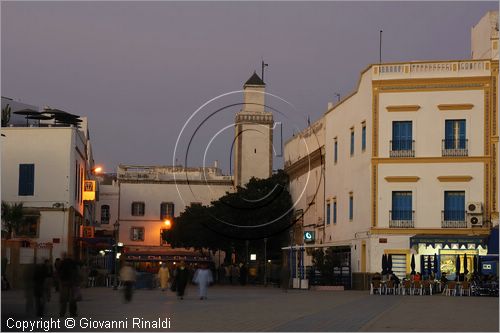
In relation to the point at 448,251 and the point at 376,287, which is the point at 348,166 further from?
the point at 376,287

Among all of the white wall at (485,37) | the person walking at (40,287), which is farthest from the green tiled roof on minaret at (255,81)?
the person walking at (40,287)

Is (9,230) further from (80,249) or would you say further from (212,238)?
(212,238)

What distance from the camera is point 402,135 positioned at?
2160 inches

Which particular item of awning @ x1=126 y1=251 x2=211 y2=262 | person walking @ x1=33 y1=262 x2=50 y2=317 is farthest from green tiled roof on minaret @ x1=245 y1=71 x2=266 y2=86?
person walking @ x1=33 y1=262 x2=50 y2=317

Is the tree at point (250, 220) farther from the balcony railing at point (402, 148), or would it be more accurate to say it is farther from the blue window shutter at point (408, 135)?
the blue window shutter at point (408, 135)

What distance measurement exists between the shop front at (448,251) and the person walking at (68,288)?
91.5 ft

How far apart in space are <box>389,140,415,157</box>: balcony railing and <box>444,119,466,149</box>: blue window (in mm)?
1733

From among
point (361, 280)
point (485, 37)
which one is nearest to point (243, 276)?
point (361, 280)

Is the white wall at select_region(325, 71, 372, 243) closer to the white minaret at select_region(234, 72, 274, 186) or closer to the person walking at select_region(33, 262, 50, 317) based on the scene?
the white minaret at select_region(234, 72, 274, 186)

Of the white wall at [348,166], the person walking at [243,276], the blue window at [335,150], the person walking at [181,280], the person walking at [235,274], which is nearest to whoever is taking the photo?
the person walking at [181,280]

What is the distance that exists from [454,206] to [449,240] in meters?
2.33

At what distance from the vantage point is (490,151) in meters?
53.4

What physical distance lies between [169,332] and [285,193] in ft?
186

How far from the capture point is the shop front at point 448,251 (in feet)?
172
